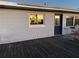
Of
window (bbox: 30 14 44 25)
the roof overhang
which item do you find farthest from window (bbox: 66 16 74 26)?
window (bbox: 30 14 44 25)

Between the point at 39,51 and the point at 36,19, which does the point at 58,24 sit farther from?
the point at 39,51

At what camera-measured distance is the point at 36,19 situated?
12.5 meters

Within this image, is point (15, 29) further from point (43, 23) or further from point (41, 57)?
point (41, 57)

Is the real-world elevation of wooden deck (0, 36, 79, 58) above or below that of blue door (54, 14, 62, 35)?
Answer: below

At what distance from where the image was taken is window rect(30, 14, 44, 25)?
40.1ft

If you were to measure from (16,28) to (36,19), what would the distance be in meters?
2.50

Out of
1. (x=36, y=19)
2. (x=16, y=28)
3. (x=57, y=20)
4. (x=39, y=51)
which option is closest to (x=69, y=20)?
(x=57, y=20)

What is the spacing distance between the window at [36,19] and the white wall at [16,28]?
1.45 feet

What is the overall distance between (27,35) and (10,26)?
1.84m

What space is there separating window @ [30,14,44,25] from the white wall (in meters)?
0.44

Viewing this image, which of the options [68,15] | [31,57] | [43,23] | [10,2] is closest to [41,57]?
[31,57]

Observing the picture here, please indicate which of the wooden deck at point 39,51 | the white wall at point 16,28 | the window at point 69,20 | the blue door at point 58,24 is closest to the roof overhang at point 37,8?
the white wall at point 16,28

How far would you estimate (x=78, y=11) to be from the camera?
50.2 ft

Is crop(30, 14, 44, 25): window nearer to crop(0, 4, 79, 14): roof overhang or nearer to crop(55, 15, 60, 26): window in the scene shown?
crop(0, 4, 79, 14): roof overhang
